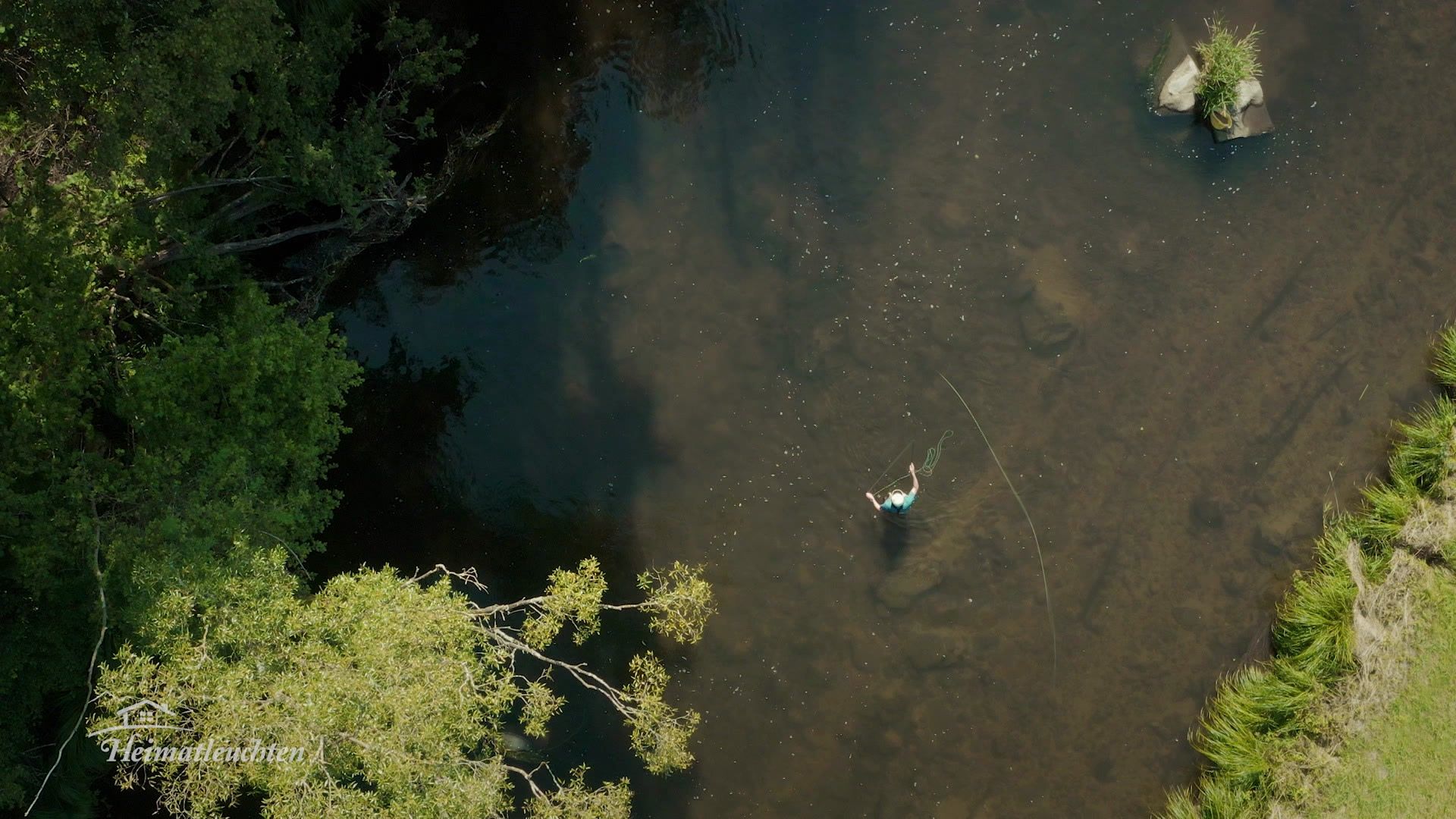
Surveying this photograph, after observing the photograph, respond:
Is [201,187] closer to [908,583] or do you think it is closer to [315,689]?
[315,689]

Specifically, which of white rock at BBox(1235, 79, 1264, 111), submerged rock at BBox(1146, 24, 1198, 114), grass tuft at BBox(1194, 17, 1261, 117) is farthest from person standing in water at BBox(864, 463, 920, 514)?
white rock at BBox(1235, 79, 1264, 111)

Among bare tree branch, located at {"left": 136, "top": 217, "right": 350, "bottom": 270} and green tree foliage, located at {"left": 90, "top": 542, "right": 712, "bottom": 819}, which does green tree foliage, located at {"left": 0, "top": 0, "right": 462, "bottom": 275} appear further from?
green tree foliage, located at {"left": 90, "top": 542, "right": 712, "bottom": 819}

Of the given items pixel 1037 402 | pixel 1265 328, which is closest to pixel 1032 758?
pixel 1037 402

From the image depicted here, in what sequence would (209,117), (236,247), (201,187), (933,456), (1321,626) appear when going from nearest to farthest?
(209,117) < (201,187) < (236,247) < (1321,626) < (933,456)

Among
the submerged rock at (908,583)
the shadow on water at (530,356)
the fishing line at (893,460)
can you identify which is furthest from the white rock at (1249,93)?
the submerged rock at (908,583)

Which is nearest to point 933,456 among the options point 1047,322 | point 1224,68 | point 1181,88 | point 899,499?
point 899,499

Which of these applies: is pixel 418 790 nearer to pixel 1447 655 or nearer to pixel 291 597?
pixel 291 597
